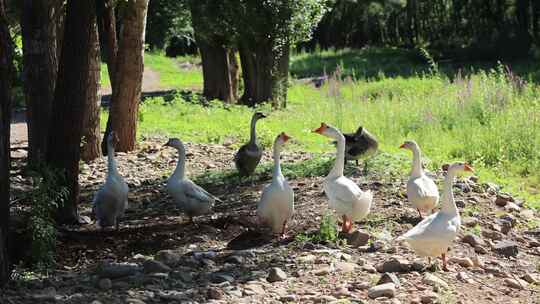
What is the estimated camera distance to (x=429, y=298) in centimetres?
731

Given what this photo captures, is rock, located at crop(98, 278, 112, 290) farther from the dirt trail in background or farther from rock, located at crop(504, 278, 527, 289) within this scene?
the dirt trail in background

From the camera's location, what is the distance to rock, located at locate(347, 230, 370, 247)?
8.90 meters

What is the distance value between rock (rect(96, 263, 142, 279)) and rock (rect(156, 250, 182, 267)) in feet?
1.35

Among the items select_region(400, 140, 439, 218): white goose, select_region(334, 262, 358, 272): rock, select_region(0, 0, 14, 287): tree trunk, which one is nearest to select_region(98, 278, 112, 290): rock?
select_region(0, 0, 14, 287): tree trunk

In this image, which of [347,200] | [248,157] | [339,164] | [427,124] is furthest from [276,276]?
[427,124]

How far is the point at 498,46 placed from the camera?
131 feet

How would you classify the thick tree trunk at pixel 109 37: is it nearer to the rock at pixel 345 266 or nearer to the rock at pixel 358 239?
the rock at pixel 358 239

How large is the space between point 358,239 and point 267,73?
17487 mm

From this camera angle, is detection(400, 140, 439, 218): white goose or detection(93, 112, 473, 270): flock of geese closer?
detection(93, 112, 473, 270): flock of geese

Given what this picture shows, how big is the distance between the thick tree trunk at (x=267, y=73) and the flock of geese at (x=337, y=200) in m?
14.8

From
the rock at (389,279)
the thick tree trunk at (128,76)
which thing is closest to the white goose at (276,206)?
the rock at (389,279)

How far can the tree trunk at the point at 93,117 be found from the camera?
1414 cm

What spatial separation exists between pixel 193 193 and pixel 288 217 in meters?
1.53

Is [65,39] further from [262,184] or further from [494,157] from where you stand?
[494,157]
